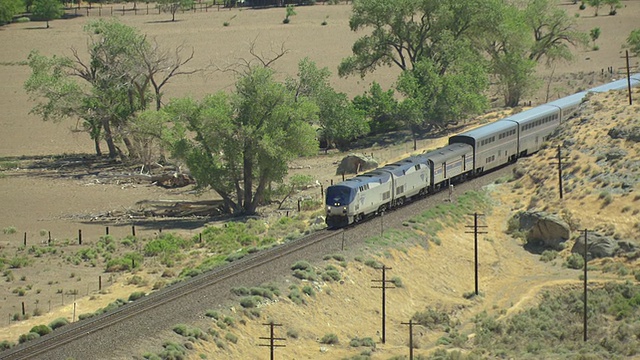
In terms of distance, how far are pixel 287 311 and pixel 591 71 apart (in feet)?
235

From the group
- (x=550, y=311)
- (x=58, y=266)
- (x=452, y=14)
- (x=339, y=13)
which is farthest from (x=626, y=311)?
(x=339, y=13)

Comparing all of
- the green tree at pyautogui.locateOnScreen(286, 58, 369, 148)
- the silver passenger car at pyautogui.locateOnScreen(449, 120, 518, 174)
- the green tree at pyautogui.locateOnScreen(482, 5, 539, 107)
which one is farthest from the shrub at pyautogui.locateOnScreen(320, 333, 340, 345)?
the green tree at pyautogui.locateOnScreen(482, 5, 539, 107)

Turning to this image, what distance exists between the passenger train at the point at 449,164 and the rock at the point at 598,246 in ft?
31.0

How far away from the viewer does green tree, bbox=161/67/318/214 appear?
227ft

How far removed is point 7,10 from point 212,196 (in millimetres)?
68282

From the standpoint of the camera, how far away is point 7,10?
448 ft

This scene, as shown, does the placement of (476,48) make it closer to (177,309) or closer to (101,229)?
(101,229)

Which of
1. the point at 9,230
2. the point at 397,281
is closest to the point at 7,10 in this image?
the point at 9,230

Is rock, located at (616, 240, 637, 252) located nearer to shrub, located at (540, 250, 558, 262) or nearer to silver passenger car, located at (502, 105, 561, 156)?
shrub, located at (540, 250, 558, 262)

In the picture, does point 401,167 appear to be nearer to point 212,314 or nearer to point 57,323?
point 212,314

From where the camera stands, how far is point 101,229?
68625mm

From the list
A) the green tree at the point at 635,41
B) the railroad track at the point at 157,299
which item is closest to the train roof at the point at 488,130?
the railroad track at the point at 157,299

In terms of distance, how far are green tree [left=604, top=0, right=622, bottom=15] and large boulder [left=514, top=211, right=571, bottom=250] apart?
78903 mm

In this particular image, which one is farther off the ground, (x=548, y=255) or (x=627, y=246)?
(x=627, y=246)
